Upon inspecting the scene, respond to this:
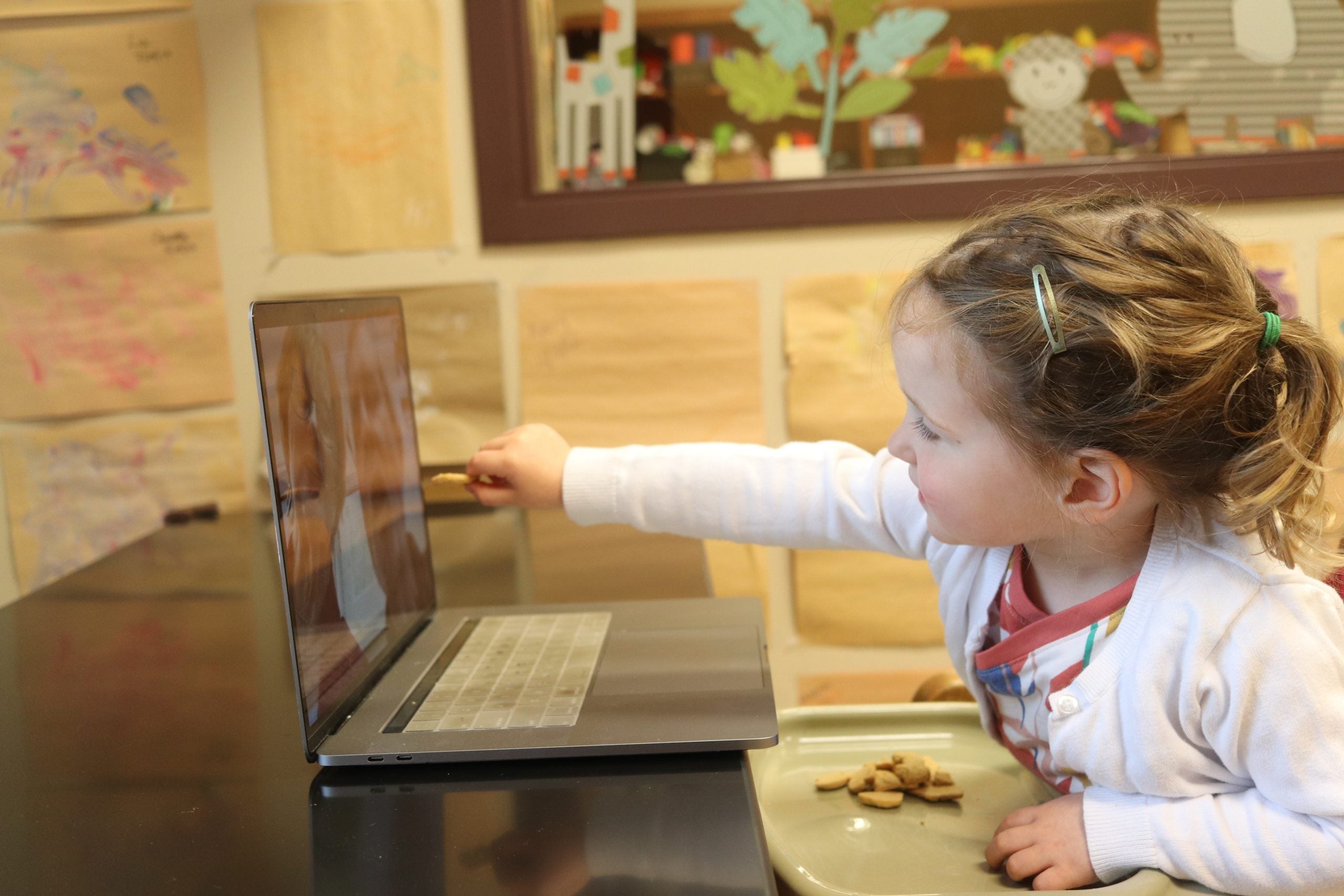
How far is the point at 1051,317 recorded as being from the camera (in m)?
0.66

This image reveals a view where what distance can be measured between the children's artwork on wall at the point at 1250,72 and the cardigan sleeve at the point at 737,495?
0.83 m

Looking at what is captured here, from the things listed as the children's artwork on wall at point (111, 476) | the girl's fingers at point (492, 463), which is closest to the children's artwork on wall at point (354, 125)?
the children's artwork on wall at point (111, 476)

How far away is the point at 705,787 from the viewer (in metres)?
0.62

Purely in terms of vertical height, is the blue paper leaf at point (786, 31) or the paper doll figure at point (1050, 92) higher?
the blue paper leaf at point (786, 31)

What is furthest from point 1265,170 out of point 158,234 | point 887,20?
point 158,234

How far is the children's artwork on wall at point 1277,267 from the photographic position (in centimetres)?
142

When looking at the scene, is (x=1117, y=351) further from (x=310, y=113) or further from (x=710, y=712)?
(x=310, y=113)

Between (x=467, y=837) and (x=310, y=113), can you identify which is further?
(x=310, y=113)

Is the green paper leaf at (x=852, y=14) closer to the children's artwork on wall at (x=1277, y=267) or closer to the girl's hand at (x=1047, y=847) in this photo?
the children's artwork on wall at (x=1277, y=267)

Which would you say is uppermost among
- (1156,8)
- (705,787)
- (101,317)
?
(1156,8)

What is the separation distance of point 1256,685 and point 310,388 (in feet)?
1.98

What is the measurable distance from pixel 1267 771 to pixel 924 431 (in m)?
0.29

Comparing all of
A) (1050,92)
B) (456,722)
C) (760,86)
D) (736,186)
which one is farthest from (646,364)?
(456,722)

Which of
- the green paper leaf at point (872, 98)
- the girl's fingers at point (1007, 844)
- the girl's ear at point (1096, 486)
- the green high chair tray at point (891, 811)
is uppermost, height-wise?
the green paper leaf at point (872, 98)
